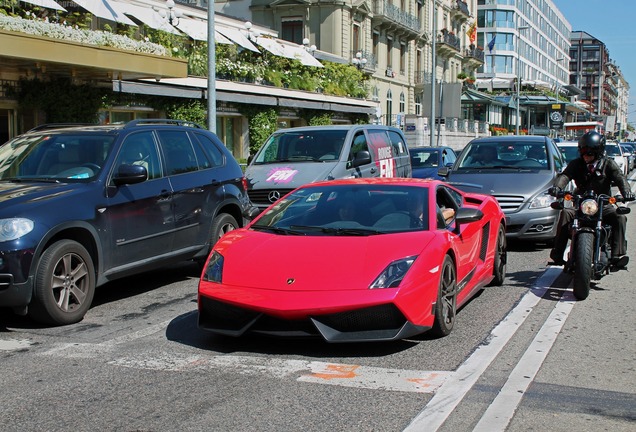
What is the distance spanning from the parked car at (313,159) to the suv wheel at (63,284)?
230 inches

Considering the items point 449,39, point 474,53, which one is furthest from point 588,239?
point 474,53

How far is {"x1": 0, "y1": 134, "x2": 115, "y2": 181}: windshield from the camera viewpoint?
8.17 metres

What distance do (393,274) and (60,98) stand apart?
1672 cm

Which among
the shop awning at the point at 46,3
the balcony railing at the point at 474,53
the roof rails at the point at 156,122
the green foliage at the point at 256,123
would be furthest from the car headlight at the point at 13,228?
the balcony railing at the point at 474,53

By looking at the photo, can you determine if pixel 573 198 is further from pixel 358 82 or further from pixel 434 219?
pixel 358 82

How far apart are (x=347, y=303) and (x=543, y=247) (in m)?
7.80

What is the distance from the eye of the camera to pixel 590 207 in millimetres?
8680

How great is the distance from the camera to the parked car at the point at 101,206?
6965 mm

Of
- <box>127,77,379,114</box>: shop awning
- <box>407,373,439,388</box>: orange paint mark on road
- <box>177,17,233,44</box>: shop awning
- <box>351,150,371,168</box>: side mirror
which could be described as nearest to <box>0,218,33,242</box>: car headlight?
<box>407,373,439,388</box>: orange paint mark on road

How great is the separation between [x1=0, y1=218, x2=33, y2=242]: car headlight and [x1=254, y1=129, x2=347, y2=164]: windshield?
7.57 meters

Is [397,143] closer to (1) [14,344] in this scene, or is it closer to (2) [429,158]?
(2) [429,158]

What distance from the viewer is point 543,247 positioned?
42.1 ft

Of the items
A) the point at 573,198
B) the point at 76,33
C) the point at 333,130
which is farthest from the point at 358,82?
the point at 573,198

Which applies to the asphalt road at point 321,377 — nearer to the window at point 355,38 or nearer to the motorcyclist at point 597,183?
the motorcyclist at point 597,183
